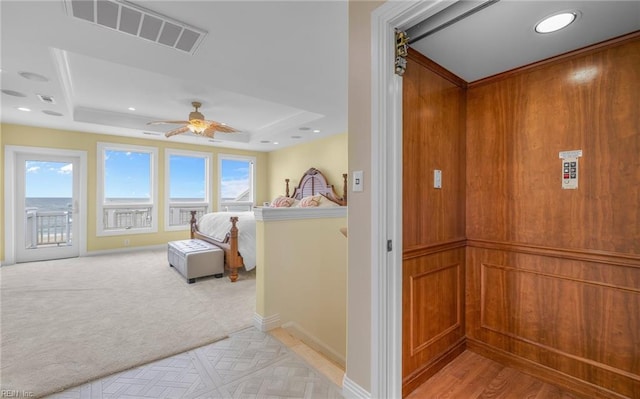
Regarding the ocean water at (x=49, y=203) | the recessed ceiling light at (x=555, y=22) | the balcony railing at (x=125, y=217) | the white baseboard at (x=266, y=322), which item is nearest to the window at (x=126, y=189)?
the balcony railing at (x=125, y=217)

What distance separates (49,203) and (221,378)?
5.72 meters

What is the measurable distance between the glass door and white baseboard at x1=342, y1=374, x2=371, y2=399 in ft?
20.2

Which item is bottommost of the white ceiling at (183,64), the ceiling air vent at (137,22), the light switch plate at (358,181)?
the light switch plate at (358,181)

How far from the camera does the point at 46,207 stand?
521 centimetres

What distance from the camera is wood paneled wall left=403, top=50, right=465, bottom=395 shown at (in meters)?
1.64

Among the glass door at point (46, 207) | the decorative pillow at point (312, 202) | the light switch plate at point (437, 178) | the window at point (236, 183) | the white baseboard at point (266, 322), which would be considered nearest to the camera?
the light switch plate at point (437, 178)

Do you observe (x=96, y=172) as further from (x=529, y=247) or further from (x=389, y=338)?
(x=529, y=247)

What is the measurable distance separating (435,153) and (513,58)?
2.49ft

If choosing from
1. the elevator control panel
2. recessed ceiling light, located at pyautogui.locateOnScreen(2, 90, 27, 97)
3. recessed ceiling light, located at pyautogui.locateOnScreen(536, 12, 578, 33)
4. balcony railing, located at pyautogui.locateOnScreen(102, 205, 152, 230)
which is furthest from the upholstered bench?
recessed ceiling light, located at pyautogui.locateOnScreen(536, 12, 578, 33)

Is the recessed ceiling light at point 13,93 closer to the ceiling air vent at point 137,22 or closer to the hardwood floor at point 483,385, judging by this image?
the ceiling air vent at point 137,22

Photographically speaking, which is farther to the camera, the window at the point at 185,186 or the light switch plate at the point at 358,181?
the window at the point at 185,186

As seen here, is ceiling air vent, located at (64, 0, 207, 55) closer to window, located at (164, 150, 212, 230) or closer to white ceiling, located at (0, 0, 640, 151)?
white ceiling, located at (0, 0, 640, 151)

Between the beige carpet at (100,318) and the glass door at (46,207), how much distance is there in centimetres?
62

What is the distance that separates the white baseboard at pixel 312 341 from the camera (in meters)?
2.64
